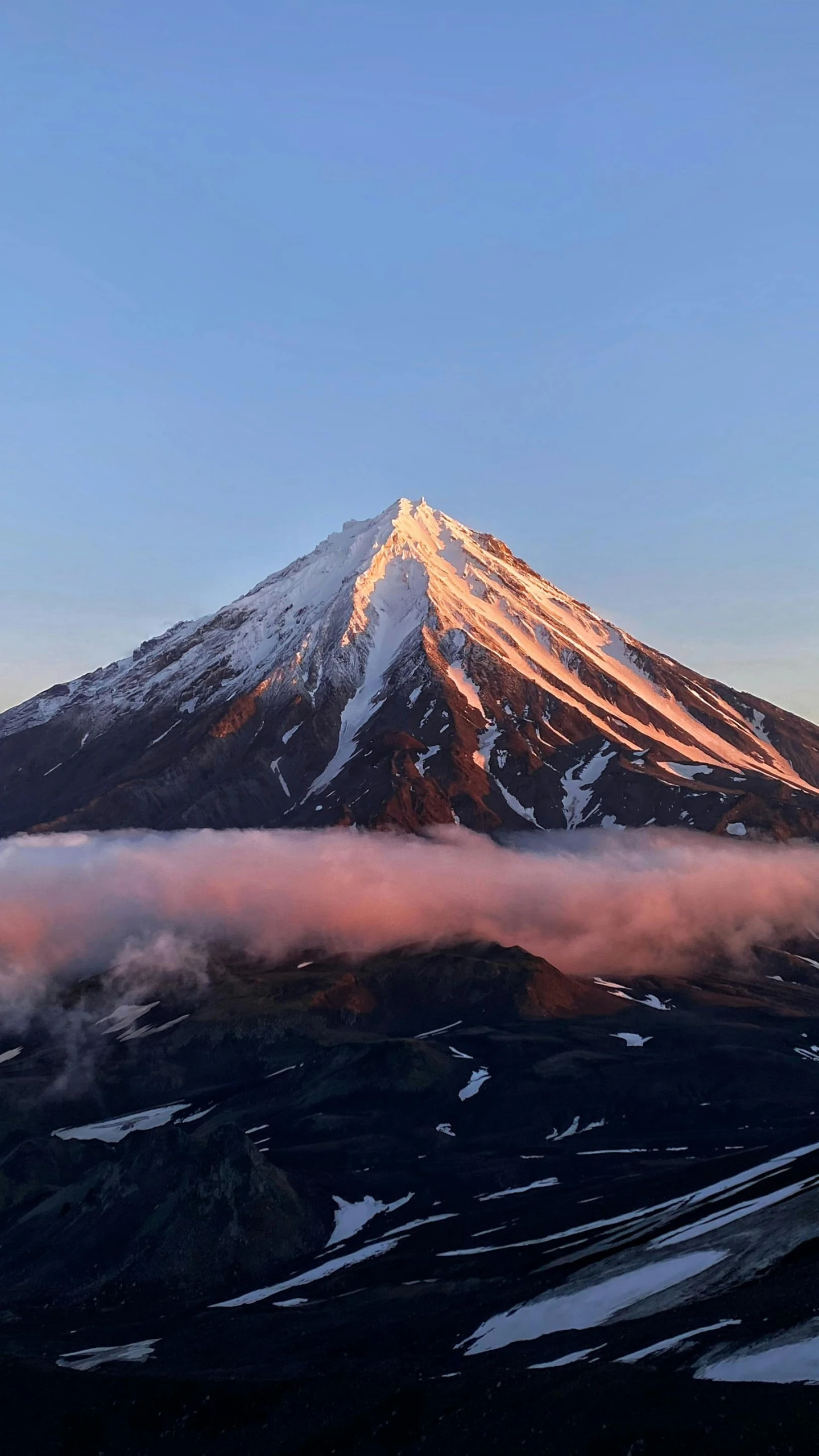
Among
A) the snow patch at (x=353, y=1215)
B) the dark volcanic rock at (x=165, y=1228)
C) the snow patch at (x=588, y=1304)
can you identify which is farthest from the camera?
the snow patch at (x=353, y=1215)

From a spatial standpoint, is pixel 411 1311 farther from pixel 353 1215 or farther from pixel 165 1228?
pixel 353 1215

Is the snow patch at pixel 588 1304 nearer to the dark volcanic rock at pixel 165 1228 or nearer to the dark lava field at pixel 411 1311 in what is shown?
the dark lava field at pixel 411 1311

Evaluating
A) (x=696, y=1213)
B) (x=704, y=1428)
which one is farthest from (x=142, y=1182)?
(x=704, y=1428)

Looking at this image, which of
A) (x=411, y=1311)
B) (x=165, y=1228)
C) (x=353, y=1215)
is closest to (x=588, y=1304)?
(x=411, y=1311)

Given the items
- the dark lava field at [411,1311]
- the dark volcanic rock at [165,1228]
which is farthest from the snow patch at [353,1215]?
the dark volcanic rock at [165,1228]

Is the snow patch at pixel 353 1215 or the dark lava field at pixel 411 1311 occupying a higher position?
the dark lava field at pixel 411 1311

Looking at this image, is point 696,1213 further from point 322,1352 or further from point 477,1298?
point 322,1352

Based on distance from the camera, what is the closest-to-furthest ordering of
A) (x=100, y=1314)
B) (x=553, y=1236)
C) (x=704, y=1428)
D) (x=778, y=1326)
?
(x=704, y=1428) < (x=778, y=1326) < (x=553, y=1236) < (x=100, y=1314)

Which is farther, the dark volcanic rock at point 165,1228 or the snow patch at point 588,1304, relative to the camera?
the dark volcanic rock at point 165,1228

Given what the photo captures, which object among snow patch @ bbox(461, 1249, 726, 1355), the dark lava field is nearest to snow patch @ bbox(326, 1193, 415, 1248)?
the dark lava field

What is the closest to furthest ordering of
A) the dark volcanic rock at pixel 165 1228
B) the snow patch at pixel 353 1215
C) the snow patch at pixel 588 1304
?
the snow patch at pixel 588 1304 < the dark volcanic rock at pixel 165 1228 < the snow patch at pixel 353 1215

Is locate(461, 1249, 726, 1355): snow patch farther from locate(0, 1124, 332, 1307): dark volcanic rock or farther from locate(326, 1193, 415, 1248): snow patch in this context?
locate(326, 1193, 415, 1248): snow patch
